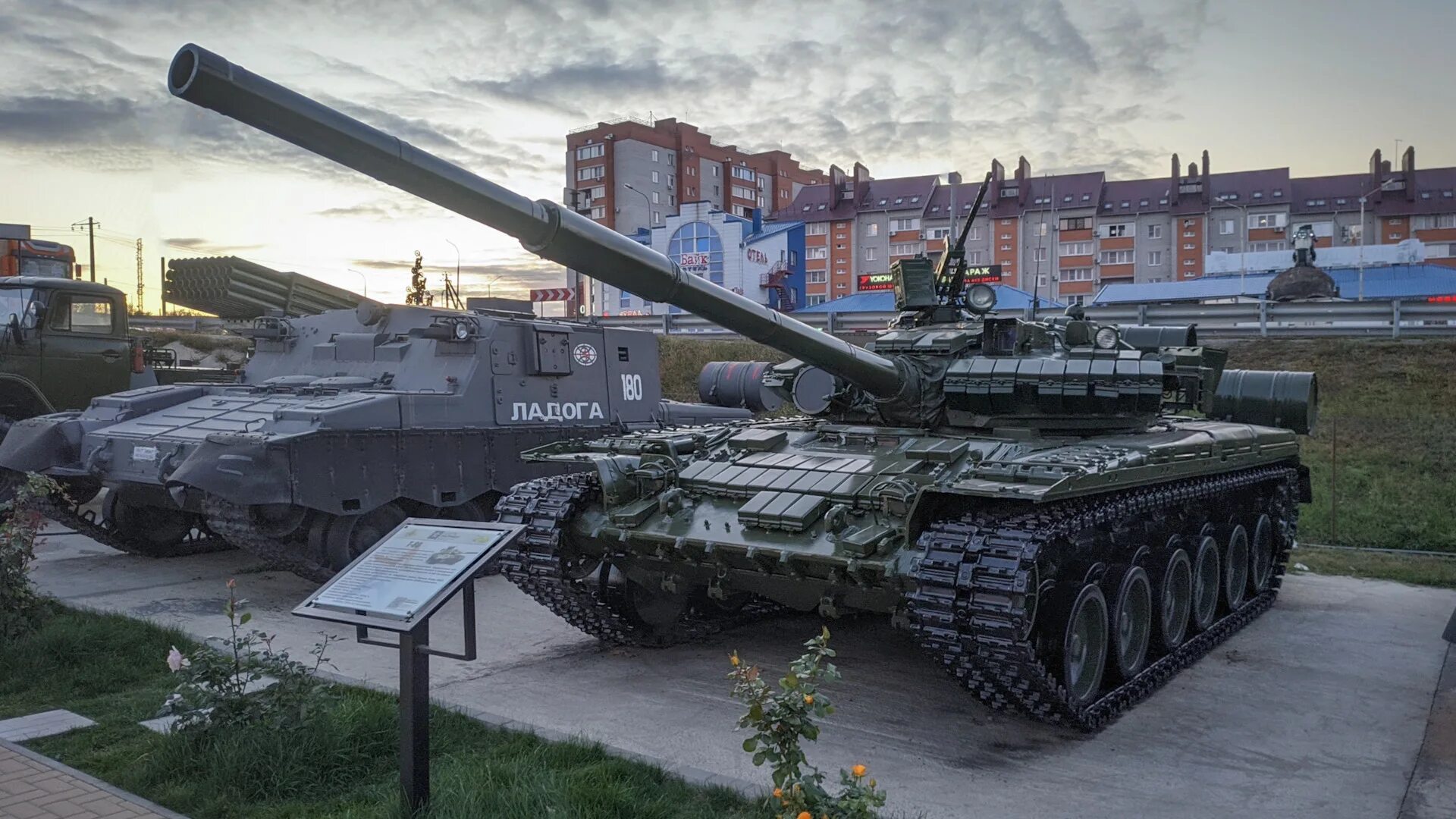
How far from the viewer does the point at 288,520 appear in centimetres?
1002

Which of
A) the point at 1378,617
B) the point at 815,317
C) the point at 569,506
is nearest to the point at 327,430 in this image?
the point at 569,506

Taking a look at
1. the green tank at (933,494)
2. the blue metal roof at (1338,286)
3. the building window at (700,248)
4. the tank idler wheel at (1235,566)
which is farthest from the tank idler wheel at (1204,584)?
the building window at (700,248)

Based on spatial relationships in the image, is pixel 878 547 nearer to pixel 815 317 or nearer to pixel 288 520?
pixel 288 520

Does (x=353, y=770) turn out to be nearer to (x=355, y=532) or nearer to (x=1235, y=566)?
(x=355, y=532)

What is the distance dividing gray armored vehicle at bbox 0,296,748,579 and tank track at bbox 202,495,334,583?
0.02 m

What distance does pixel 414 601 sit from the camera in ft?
15.4

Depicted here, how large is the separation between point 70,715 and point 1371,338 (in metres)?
20.6

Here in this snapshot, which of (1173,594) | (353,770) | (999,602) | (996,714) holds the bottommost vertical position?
(996,714)

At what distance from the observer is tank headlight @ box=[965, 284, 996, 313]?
954cm

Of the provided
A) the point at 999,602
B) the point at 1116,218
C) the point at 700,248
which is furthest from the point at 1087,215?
the point at 999,602

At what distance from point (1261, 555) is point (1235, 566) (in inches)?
35.9

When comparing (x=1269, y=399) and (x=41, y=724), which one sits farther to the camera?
(x=1269, y=399)

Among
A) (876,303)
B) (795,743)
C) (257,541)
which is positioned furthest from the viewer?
(876,303)

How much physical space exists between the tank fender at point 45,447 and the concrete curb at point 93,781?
6.19m
